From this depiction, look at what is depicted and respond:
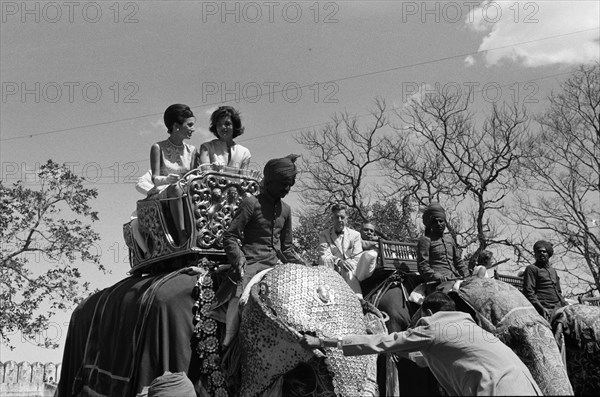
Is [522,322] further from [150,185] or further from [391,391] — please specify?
[150,185]

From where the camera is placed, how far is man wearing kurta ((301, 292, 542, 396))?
4012 mm

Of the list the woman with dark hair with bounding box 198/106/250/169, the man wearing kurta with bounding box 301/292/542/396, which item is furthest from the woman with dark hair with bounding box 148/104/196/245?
the man wearing kurta with bounding box 301/292/542/396

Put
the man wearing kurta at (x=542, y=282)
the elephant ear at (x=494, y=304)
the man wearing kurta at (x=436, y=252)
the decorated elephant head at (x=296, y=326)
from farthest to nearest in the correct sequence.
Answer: the man wearing kurta at (x=542, y=282), the man wearing kurta at (x=436, y=252), the elephant ear at (x=494, y=304), the decorated elephant head at (x=296, y=326)

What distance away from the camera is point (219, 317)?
6078 millimetres

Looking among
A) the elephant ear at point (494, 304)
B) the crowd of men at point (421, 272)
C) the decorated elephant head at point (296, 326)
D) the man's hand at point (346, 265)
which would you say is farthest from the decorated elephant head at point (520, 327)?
the man's hand at point (346, 265)

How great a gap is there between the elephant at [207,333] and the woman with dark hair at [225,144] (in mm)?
1078

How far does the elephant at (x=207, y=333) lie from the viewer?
5211 mm

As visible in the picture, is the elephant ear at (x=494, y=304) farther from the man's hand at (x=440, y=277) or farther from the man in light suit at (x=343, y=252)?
the man in light suit at (x=343, y=252)

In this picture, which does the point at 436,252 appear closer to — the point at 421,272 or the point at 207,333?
the point at 421,272

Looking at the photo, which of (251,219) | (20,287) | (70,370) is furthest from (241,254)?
(20,287)

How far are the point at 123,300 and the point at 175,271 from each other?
62 cm

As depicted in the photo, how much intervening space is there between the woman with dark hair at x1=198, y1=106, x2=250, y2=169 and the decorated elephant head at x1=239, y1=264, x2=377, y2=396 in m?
2.10

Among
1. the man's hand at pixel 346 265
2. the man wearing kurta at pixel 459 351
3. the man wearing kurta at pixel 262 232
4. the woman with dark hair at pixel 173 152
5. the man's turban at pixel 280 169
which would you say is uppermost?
the woman with dark hair at pixel 173 152

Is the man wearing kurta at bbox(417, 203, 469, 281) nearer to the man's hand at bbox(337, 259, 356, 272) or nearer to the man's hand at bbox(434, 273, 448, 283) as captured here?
the man's hand at bbox(434, 273, 448, 283)
